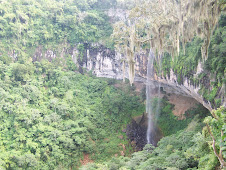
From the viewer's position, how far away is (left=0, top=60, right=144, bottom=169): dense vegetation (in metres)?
13.2

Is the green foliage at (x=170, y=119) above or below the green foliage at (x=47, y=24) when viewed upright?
below

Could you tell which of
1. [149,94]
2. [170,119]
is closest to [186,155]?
[170,119]

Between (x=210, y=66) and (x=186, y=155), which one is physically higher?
(x=210, y=66)

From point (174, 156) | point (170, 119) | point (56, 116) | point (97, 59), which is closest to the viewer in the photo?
point (174, 156)

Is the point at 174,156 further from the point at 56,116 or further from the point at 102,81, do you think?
the point at 102,81

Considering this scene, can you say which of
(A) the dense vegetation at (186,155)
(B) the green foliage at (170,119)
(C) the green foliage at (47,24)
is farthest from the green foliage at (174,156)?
(C) the green foliage at (47,24)

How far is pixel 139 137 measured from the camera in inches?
658

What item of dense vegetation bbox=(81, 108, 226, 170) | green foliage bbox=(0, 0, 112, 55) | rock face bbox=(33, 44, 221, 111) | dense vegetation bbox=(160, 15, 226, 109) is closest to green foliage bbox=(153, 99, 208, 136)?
rock face bbox=(33, 44, 221, 111)

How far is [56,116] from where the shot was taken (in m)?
15.1

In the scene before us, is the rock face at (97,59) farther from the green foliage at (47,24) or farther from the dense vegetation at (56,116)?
the dense vegetation at (56,116)

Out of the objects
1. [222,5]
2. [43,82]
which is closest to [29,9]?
[43,82]

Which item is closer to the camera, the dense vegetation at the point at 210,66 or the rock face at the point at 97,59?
the dense vegetation at the point at 210,66

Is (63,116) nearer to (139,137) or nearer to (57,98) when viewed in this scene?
(57,98)

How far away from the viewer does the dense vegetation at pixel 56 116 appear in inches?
519
